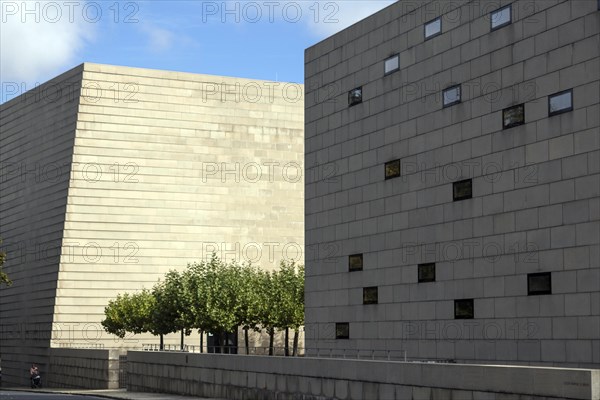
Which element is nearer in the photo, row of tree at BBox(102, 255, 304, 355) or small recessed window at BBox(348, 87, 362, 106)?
small recessed window at BBox(348, 87, 362, 106)

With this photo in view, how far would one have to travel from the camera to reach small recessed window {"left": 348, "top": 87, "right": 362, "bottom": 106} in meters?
52.0

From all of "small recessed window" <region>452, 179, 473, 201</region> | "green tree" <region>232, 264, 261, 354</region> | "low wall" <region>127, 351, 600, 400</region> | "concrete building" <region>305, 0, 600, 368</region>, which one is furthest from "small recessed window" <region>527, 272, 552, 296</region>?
"green tree" <region>232, 264, 261, 354</region>

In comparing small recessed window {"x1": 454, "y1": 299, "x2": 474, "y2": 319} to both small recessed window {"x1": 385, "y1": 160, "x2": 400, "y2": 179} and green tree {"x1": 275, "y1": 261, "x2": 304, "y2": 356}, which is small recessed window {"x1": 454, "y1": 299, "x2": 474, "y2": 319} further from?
green tree {"x1": 275, "y1": 261, "x2": 304, "y2": 356}

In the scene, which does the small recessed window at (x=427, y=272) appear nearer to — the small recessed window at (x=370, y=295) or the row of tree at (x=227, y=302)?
the small recessed window at (x=370, y=295)

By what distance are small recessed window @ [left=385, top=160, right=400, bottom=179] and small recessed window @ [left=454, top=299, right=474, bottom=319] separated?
7.34m

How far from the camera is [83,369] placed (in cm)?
7519

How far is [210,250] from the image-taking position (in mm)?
93375

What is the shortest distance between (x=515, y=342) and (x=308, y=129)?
19.5 metres

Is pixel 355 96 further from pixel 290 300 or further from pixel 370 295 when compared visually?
pixel 290 300

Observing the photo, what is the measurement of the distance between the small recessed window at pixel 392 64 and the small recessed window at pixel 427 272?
967 cm

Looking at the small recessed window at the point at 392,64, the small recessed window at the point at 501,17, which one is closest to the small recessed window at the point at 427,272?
the small recessed window at the point at 392,64

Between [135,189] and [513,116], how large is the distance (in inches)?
2120

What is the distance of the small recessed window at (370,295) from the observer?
49.9 meters

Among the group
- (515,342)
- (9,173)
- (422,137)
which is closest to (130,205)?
(9,173)
